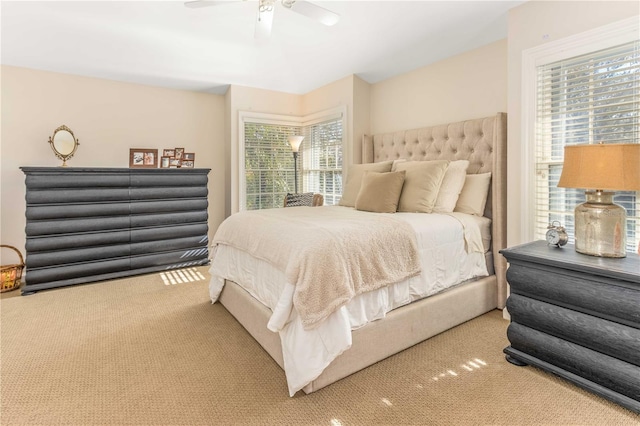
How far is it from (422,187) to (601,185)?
4.11ft

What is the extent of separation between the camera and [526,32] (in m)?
2.56

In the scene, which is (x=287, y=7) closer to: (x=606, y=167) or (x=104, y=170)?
(x=606, y=167)

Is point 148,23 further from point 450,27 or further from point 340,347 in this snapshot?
point 340,347

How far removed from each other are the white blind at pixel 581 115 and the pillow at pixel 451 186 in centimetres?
60

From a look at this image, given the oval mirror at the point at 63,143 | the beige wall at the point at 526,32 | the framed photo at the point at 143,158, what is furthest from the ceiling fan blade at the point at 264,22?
the oval mirror at the point at 63,143

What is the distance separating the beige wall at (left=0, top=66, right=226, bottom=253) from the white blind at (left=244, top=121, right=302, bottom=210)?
0.46 metres

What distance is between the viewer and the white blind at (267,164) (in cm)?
490

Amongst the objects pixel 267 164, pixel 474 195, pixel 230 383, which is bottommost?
pixel 230 383

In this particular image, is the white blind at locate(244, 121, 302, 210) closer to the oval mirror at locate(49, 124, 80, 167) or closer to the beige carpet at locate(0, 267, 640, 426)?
the oval mirror at locate(49, 124, 80, 167)

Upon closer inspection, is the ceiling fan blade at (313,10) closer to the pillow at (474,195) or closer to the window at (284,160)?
the pillow at (474,195)

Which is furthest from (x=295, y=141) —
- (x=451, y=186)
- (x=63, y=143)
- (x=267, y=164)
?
(x=63, y=143)

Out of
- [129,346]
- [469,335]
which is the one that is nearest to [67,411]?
[129,346]

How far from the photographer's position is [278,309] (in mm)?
1754

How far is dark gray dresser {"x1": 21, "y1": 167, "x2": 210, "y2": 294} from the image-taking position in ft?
11.2
